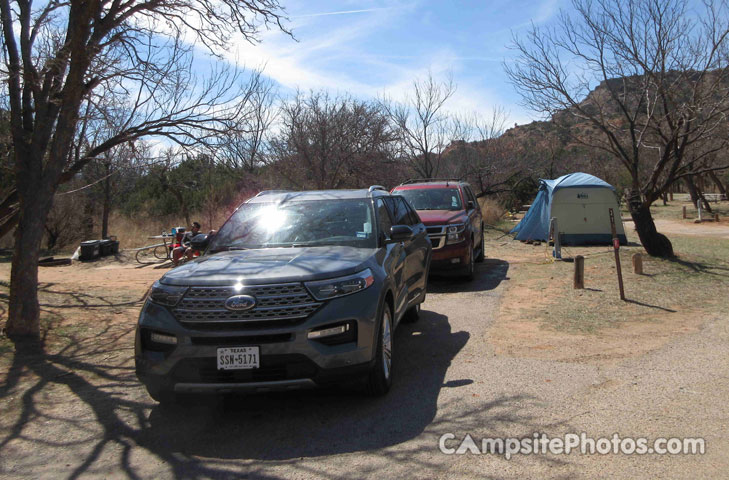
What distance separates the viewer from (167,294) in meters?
4.35

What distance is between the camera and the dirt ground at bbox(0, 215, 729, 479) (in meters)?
3.56

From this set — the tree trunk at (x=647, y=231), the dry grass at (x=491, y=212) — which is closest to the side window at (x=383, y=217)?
the tree trunk at (x=647, y=231)

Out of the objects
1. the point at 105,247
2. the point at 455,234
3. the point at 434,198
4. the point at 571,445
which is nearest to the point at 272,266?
the point at 571,445

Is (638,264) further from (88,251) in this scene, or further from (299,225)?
(88,251)

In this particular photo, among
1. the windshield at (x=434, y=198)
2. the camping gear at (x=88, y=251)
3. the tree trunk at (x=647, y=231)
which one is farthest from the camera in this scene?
the camping gear at (x=88, y=251)

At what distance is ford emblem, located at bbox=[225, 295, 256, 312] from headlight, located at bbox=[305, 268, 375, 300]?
1.35 ft

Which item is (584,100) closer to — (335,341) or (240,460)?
(335,341)

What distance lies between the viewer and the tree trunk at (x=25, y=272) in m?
6.85

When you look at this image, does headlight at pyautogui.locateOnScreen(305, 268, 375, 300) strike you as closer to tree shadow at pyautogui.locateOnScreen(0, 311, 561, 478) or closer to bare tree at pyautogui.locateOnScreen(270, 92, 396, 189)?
tree shadow at pyautogui.locateOnScreen(0, 311, 561, 478)

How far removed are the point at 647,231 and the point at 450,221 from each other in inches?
189

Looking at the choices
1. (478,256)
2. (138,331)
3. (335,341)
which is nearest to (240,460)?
(335,341)

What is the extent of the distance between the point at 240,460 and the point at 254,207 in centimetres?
297

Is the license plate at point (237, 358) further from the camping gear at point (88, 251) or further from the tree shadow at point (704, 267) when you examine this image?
the camping gear at point (88, 251)

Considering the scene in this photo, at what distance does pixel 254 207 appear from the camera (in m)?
6.08
